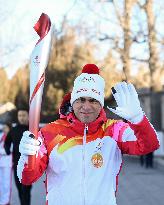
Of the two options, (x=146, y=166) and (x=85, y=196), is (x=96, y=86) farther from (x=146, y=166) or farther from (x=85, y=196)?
(x=146, y=166)

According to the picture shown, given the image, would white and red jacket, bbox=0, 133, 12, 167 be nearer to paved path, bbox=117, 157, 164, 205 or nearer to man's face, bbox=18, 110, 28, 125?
man's face, bbox=18, 110, 28, 125

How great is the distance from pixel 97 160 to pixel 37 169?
1.07 ft

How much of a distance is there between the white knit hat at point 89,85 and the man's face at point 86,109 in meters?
0.03

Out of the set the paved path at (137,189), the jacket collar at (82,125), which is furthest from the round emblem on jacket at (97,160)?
the paved path at (137,189)

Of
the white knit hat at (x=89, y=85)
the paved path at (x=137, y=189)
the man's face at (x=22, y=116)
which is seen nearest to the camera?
the white knit hat at (x=89, y=85)

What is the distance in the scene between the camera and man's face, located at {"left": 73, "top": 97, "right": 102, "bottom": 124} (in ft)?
9.16

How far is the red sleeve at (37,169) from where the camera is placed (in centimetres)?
263

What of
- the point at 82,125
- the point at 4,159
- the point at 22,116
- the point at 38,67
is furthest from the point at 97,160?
the point at 4,159

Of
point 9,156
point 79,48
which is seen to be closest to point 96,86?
point 9,156

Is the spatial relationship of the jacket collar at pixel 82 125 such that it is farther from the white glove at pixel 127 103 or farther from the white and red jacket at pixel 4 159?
the white and red jacket at pixel 4 159

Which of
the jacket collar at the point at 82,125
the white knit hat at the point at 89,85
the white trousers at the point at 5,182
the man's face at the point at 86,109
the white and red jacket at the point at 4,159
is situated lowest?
the white trousers at the point at 5,182

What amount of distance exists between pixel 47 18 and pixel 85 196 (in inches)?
37.5

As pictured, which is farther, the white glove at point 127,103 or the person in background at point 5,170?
the person in background at point 5,170

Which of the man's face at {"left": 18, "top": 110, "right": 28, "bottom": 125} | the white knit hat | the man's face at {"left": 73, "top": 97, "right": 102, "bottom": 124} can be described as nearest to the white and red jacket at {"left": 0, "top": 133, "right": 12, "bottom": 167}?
the man's face at {"left": 18, "top": 110, "right": 28, "bottom": 125}
